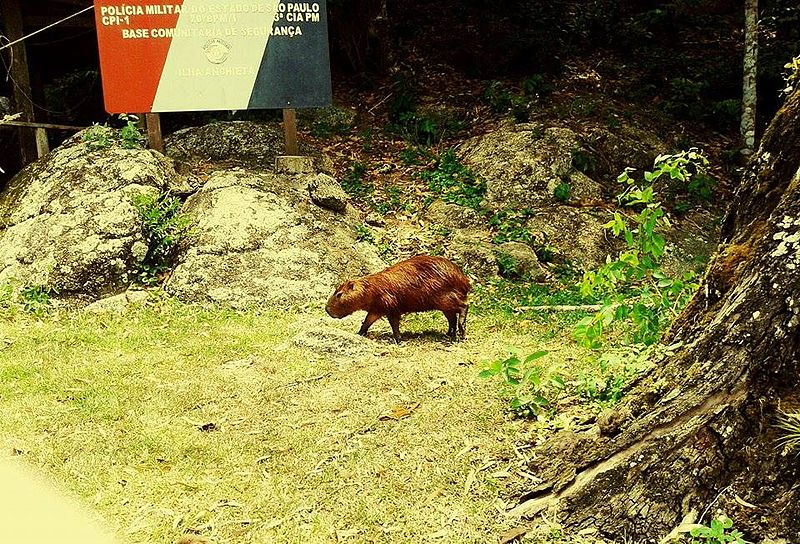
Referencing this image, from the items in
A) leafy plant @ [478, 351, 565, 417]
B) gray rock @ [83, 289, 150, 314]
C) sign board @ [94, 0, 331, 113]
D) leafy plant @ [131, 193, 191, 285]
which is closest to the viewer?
leafy plant @ [478, 351, 565, 417]

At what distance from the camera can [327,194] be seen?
9.29 meters

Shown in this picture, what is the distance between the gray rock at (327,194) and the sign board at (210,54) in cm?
99

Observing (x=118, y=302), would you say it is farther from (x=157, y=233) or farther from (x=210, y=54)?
(x=210, y=54)

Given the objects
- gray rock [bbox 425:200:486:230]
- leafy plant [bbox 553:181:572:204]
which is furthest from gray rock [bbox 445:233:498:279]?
leafy plant [bbox 553:181:572:204]

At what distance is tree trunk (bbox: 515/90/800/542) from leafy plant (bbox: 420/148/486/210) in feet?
20.6

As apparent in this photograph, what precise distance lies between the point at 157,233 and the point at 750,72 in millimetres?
7988

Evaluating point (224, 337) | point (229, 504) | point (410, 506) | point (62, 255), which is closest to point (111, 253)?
point (62, 255)

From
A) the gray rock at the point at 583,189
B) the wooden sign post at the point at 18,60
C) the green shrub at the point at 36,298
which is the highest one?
the wooden sign post at the point at 18,60

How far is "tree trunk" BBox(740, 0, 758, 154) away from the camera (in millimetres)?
10117

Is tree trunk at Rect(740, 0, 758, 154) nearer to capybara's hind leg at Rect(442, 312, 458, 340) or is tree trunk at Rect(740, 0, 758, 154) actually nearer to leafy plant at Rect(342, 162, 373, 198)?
leafy plant at Rect(342, 162, 373, 198)

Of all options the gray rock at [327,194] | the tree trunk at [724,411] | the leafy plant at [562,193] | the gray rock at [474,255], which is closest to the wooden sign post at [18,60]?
the gray rock at [327,194]

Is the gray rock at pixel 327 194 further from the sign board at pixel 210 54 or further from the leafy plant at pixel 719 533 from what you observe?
the leafy plant at pixel 719 533

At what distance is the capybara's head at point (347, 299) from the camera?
21.5 ft

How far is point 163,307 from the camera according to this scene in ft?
25.0
